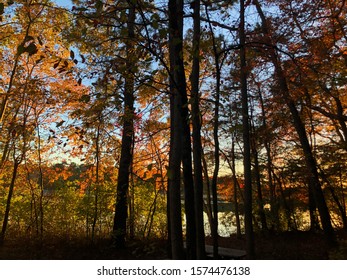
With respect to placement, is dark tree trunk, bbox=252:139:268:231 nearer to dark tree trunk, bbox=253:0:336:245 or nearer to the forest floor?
the forest floor

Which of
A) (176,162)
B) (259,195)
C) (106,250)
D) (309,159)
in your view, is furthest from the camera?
(259,195)

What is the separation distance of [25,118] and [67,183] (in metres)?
2.96

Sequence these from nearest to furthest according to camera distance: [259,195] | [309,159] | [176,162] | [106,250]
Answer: [176,162] → [106,250] → [309,159] → [259,195]

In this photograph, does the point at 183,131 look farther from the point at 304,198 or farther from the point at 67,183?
the point at 304,198

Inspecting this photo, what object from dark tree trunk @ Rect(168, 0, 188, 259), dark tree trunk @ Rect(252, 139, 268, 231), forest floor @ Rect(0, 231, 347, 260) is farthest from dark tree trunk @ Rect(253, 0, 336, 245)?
dark tree trunk @ Rect(168, 0, 188, 259)

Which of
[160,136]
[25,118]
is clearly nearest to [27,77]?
[25,118]

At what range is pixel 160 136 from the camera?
9.34 m

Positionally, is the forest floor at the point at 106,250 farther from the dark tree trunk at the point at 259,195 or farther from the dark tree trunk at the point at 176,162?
the dark tree trunk at the point at 176,162

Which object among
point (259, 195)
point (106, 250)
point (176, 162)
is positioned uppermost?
point (259, 195)

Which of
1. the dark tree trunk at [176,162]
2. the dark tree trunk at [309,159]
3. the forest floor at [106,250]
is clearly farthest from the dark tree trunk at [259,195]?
the dark tree trunk at [176,162]

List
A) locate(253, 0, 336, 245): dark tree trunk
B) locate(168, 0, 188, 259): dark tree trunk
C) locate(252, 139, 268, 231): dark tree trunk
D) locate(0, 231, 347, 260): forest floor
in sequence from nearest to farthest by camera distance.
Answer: locate(168, 0, 188, 259): dark tree trunk
locate(0, 231, 347, 260): forest floor
locate(253, 0, 336, 245): dark tree trunk
locate(252, 139, 268, 231): dark tree trunk

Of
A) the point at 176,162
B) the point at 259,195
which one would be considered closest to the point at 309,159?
the point at 259,195

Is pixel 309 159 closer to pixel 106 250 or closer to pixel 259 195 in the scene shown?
pixel 259 195

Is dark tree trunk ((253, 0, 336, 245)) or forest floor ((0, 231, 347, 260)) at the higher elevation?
dark tree trunk ((253, 0, 336, 245))
